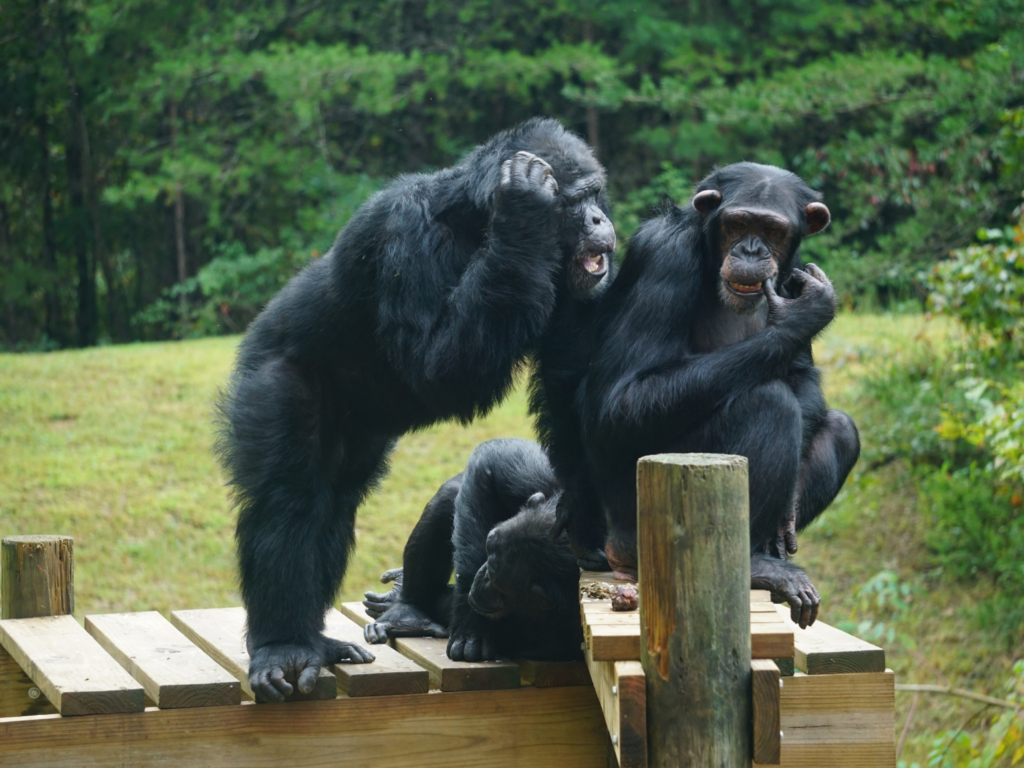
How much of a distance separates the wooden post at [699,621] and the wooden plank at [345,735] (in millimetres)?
1332

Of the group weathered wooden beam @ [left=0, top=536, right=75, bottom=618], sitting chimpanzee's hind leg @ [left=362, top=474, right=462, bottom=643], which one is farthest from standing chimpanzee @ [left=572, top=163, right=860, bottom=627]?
weathered wooden beam @ [left=0, top=536, right=75, bottom=618]

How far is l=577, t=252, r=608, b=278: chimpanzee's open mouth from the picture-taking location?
12.9 feet

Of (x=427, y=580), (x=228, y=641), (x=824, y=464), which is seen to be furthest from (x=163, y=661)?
(x=824, y=464)

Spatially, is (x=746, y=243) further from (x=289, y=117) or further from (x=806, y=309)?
(x=289, y=117)

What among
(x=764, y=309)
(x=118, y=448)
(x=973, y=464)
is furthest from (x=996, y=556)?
(x=118, y=448)

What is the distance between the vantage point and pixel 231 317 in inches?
640

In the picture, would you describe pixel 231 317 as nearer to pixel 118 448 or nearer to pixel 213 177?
pixel 213 177

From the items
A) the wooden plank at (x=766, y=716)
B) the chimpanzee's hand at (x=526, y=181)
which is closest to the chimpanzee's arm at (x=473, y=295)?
the chimpanzee's hand at (x=526, y=181)

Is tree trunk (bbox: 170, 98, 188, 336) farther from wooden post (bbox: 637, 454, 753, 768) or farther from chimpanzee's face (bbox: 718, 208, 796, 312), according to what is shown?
wooden post (bbox: 637, 454, 753, 768)

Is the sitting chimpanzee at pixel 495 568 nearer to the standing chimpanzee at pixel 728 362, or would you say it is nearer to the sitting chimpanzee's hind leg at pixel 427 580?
the sitting chimpanzee's hind leg at pixel 427 580

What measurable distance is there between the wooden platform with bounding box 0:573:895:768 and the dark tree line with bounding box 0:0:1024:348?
33.4 feet

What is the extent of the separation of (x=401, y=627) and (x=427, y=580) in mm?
263

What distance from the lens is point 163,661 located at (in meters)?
3.99

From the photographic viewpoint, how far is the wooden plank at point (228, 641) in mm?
3693
